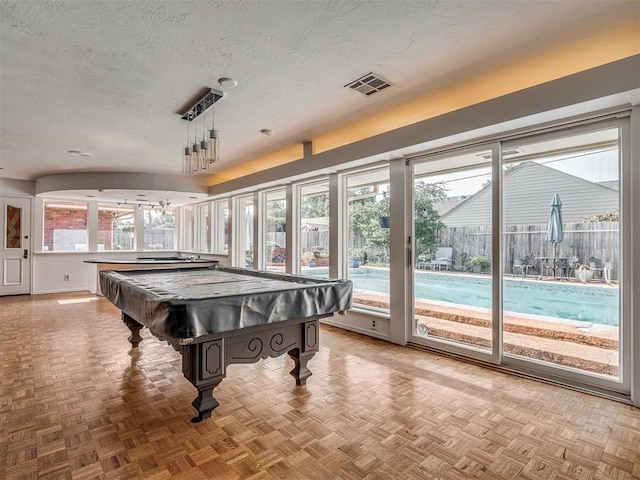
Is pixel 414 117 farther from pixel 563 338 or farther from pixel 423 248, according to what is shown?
pixel 563 338

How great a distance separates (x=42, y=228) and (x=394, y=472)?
30.3 feet

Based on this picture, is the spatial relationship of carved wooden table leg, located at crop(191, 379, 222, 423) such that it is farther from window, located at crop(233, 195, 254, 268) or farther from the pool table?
window, located at crop(233, 195, 254, 268)

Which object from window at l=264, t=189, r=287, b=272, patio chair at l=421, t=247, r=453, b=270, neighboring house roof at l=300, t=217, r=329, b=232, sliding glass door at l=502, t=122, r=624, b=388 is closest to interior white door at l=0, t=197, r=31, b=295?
window at l=264, t=189, r=287, b=272

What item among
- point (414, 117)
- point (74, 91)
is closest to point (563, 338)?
point (414, 117)

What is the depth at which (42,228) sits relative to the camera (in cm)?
789

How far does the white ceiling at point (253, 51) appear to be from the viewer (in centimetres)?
204

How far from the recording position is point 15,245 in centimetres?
753

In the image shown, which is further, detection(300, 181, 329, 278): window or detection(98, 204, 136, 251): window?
detection(98, 204, 136, 251): window

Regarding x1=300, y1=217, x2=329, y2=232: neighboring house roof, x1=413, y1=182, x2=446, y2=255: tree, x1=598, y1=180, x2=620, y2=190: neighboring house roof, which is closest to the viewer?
x1=598, y1=180, x2=620, y2=190: neighboring house roof

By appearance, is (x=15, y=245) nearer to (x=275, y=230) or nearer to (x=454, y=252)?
(x=275, y=230)

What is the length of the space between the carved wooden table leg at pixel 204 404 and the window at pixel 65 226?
7.94 metres

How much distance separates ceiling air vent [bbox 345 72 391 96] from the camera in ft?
9.56

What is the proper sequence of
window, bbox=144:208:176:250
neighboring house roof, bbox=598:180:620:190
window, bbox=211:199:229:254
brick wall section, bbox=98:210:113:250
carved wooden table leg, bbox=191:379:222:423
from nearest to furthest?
carved wooden table leg, bbox=191:379:222:423
neighboring house roof, bbox=598:180:620:190
window, bbox=211:199:229:254
brick wall section, bbox=98:210:113:250
window, bbox=144:208:176:250

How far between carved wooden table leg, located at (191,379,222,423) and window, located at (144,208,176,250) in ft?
26.9
